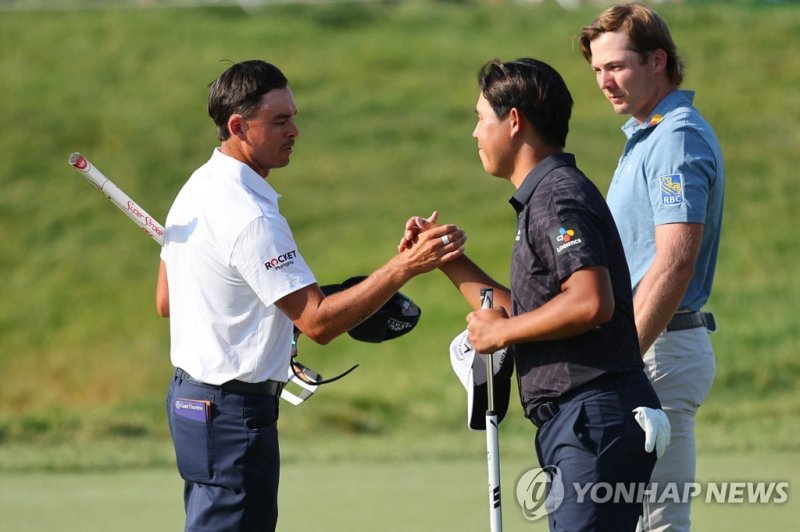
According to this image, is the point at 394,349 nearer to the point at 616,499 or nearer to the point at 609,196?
the point at 609,196

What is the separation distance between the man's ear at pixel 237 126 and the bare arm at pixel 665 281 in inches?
55.1

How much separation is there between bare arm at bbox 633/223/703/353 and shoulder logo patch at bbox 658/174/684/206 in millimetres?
89

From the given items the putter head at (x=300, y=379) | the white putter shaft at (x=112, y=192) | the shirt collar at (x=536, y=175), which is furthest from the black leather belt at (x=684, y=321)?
the white putter shaft at (x=112, y=192)

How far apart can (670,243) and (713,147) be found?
45 centimetres

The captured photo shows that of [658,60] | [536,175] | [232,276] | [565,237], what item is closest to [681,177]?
[658,60]

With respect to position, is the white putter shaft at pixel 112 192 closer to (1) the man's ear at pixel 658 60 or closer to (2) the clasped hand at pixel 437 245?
(2) the clasped hand at pixel 437 245

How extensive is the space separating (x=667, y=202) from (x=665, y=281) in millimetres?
292

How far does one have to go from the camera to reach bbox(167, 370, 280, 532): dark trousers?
13.6 ft

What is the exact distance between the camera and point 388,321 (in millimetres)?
4551

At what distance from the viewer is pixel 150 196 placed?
65.1 feet

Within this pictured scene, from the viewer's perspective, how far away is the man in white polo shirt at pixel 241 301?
13.3 ft

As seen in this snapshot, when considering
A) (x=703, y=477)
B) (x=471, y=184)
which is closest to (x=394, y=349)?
(x=471, y=184)

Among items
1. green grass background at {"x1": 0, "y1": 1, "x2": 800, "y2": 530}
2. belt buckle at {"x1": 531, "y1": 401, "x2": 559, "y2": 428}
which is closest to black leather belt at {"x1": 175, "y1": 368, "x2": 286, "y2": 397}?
belt buckle at {"x1": 531, "y1": 401, "x2": 559, "y2": 428}

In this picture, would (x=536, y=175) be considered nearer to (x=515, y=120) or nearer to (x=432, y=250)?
(x=515, y=120)
